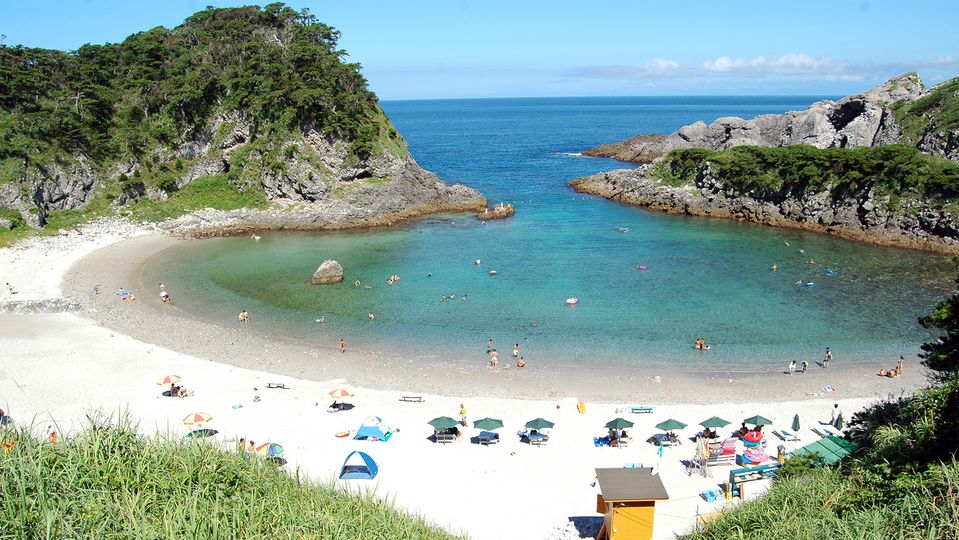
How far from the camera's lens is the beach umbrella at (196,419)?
23.6m

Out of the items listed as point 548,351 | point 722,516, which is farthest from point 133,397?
point 722,516

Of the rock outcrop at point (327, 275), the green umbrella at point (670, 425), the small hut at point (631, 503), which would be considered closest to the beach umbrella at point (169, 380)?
the rock outcrop at point (327, 275)

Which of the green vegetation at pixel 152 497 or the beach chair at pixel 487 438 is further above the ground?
the green vegetation at pixel 152 497

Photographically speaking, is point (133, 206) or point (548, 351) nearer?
A: point (548, 351)

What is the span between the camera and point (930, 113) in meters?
62.8

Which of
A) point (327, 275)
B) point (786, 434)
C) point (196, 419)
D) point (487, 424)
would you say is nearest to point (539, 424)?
point (487, 424)

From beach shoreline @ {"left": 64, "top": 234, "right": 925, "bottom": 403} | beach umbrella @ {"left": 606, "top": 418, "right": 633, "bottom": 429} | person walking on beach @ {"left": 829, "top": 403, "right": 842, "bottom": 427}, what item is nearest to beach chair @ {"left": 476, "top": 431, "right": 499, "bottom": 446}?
beach shoreline @ {"left": 64, "top": 234, "right": 925, "bottom": 403}

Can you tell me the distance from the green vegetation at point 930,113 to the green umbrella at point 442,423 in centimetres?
6034

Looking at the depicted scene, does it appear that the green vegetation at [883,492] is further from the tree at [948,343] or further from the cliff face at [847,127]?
the cliff face at [847,127]

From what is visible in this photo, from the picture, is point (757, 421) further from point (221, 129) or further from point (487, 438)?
point (221, 129)

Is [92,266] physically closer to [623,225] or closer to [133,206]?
[133,206]

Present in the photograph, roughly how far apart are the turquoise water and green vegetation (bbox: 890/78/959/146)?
59.2 ft

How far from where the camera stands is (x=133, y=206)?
59312mm

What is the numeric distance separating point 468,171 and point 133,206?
5023cm
